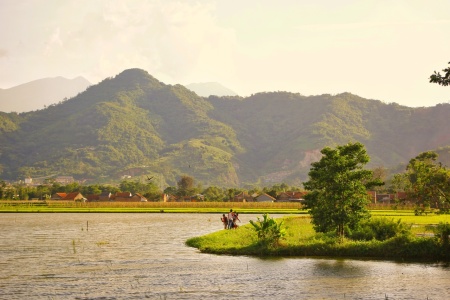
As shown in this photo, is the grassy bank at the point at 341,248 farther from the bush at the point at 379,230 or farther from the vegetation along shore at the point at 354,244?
the bush at the point at 379,230

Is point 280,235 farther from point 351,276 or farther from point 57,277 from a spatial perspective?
point 57,277

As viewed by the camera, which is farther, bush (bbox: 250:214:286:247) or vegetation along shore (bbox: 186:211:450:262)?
bush (bbox: 250:214:286:247)

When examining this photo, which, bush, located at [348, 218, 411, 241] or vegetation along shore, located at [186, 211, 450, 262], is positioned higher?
bush, located at [348, 218, 411, 241]

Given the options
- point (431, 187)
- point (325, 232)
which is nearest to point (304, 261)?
point (325, 232)

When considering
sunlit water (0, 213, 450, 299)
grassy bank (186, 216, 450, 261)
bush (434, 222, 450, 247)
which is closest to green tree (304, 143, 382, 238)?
grassy bank (186, 216, 450, 261)

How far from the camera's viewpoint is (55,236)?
6331 cm

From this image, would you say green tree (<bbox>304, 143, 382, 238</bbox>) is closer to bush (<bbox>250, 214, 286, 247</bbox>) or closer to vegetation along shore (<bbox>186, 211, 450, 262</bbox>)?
vegetation along shore (<bbox>186, 211, 450, 262</bbox>)

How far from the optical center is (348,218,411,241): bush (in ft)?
154

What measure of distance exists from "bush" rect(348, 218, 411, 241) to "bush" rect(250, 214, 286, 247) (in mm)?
6303

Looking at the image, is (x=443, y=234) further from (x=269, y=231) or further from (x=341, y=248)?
(x=269, y=231)

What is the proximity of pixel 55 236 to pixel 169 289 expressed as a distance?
114 ft

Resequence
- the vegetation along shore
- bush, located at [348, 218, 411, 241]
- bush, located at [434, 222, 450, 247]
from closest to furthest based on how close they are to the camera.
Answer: bush, located at [434, 222, 450, 247]
the vegetation along shore
bush, located at [348, 218, 411, 241]

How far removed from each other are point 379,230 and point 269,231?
9025 mm

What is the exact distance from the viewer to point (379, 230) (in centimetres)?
4800
